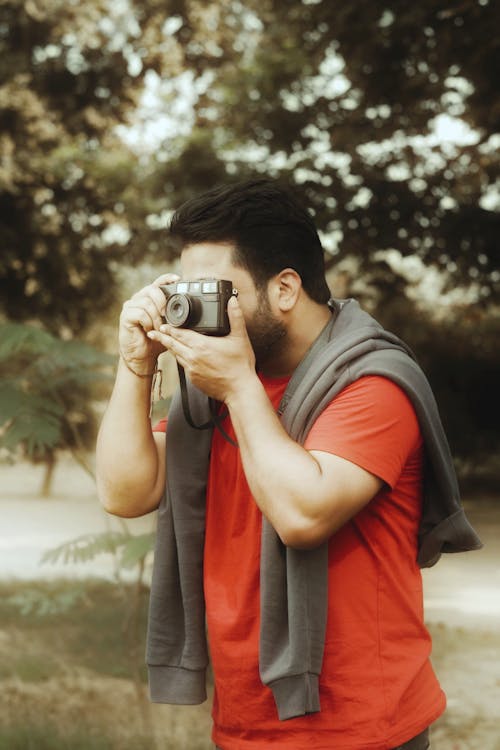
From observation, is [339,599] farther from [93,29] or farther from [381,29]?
[93,29]

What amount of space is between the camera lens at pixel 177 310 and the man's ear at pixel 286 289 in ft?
0.64

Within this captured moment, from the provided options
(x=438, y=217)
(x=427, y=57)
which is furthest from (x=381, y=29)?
(x=438, y=217)

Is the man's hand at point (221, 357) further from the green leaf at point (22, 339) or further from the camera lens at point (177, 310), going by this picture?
the green leaf at point (22, 339)

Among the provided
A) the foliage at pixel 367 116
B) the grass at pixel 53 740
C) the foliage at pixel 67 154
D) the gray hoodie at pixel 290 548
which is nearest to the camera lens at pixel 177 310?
the gray hoodie at pixel 290 548

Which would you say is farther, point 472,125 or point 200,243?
point 472,125

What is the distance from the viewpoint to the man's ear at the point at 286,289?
1.72 meters

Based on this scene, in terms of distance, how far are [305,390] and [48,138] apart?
8.75m

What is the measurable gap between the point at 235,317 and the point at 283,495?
34cm

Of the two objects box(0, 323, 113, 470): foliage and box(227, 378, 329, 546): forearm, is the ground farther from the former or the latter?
box(227, 378, 329, 546): forearm

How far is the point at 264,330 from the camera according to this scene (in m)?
1.70

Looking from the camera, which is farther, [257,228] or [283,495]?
[257,228]

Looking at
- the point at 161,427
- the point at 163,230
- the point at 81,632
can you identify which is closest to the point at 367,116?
the point at 163,230

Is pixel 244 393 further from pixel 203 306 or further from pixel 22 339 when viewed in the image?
pixel 22 339

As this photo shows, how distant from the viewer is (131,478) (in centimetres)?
179
